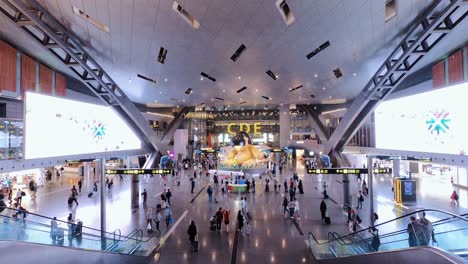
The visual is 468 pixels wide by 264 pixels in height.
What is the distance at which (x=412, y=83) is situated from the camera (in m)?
16.2

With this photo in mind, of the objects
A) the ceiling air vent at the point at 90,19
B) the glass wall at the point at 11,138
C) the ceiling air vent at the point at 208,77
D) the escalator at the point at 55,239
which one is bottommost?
the escalator at the point at 55,239

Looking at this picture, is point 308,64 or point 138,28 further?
point 308,64

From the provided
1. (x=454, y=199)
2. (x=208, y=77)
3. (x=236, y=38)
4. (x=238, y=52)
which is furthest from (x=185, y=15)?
(x=454, y=199)

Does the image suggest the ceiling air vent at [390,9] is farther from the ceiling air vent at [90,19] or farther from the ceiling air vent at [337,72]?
the ceiling air vent at [90,19]

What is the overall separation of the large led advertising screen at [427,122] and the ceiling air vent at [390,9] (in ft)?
12.6

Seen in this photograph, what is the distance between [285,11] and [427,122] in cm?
862

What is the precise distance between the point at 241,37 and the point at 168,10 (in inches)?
138

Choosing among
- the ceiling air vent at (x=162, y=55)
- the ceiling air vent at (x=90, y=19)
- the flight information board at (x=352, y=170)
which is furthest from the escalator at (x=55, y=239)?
the flight information board at (x=352, y=170)

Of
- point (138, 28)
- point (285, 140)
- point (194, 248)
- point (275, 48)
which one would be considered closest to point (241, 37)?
point (275, 48)

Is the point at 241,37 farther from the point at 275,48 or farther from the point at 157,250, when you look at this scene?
the point at 157,250

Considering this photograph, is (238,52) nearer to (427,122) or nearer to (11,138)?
(427,122)

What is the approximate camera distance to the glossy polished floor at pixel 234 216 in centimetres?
966

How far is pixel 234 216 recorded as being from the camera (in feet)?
47.8

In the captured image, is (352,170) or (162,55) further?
(352,170)
